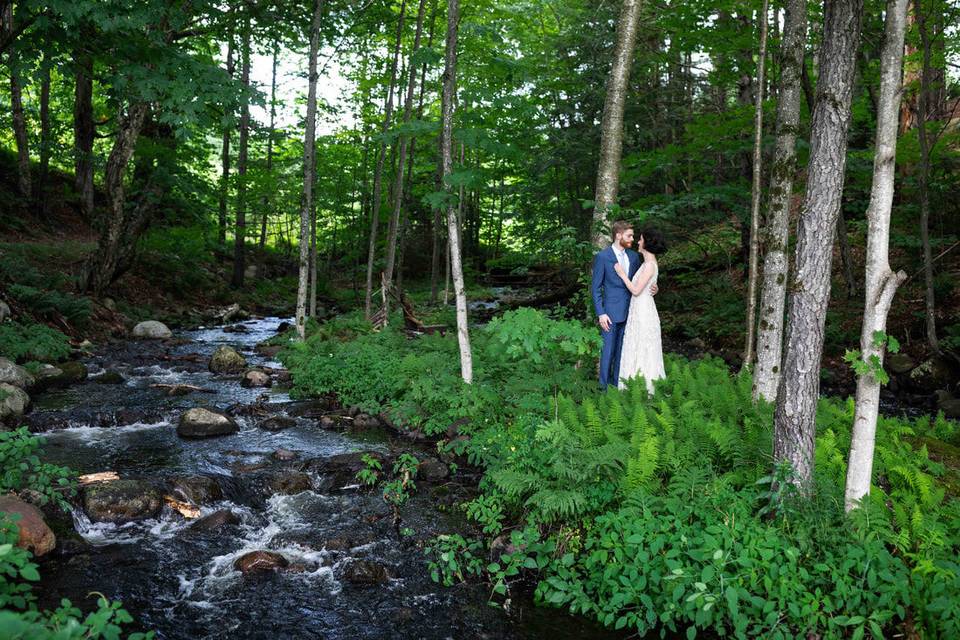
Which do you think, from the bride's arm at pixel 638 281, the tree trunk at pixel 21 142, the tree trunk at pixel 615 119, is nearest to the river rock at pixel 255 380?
the tree trunk at pixel 615 119

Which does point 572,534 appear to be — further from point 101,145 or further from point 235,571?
point 101,145

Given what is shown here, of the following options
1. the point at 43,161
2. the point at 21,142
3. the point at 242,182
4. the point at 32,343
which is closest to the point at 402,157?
the point at 242,182

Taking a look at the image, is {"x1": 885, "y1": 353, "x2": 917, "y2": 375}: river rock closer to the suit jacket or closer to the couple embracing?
the couple embracing

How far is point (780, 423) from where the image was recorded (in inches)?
182

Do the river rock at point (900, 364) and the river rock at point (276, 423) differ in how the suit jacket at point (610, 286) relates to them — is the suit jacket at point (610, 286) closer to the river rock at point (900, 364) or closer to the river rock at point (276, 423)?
the river rock at point (276, 423)

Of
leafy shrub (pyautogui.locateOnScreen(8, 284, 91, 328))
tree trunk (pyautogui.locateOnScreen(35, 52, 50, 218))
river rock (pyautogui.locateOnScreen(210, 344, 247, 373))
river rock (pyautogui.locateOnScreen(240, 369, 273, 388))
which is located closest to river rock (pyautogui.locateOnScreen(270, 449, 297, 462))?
river rock (pyautogui.locateOnScreen(240, 369, 273, 388))

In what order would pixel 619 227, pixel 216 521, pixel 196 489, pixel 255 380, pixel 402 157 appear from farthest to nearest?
pixel 402 157 < pixel 255 380 < pixel 619 227 < pixel 196 489 < pixel 216 521

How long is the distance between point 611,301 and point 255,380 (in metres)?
7.76

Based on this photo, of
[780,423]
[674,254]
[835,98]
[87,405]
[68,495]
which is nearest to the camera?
[835,98]

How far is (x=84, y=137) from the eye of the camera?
21.4 meters

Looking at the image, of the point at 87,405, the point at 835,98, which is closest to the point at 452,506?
the point at 835,98

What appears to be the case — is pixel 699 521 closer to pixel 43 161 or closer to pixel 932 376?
pixel 932 376

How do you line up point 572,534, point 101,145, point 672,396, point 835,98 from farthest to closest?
point 101,145 → point 672,396 → point 572,534 → point 835,98

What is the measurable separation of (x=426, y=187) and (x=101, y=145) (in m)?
17.6
